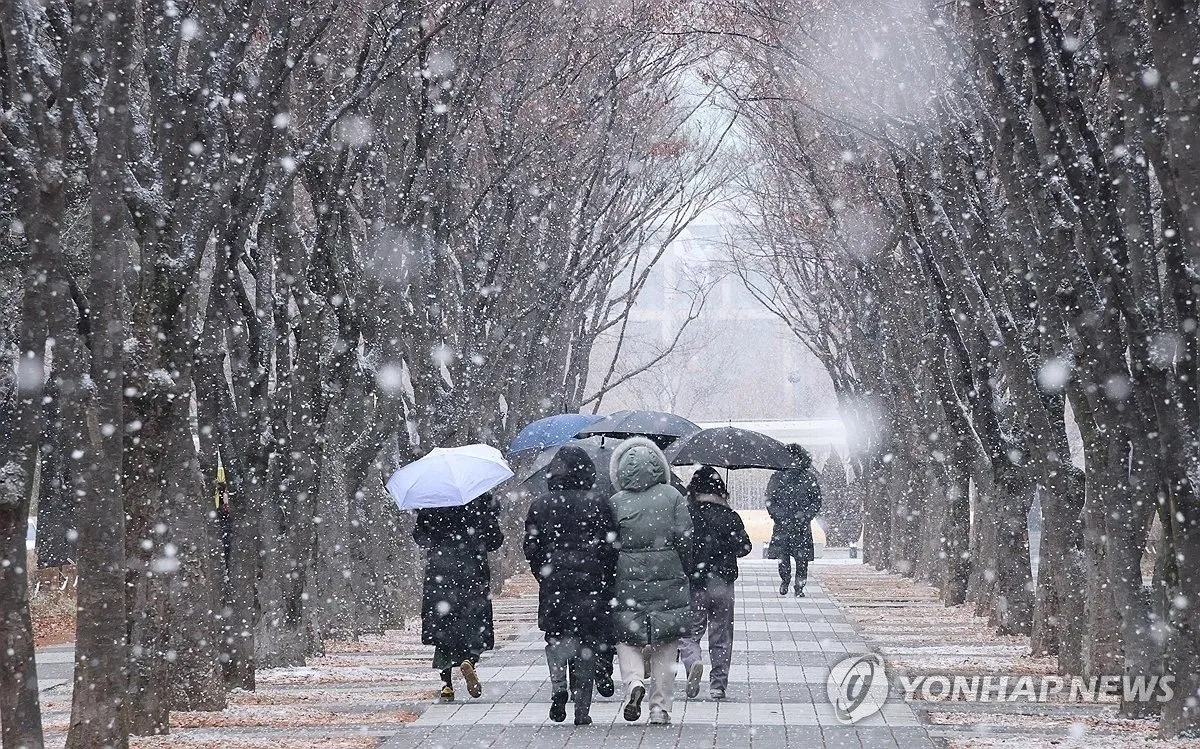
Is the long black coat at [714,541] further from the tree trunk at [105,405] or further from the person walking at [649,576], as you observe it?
the tree trunk at [105,405]

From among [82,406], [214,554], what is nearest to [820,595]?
[214,554]

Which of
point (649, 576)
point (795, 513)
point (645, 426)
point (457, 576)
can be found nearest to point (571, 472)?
point (649, 576)

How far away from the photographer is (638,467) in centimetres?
1024

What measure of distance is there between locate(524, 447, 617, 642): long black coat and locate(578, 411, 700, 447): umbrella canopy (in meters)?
2.70

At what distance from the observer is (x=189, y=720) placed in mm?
10359

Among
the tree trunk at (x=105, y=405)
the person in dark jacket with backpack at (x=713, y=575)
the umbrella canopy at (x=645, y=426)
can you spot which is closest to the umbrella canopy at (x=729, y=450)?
the umbrella canopy at (x=645, y=426)

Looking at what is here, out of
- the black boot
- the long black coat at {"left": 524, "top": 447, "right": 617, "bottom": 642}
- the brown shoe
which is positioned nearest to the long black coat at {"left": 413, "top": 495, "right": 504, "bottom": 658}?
the brown shoe

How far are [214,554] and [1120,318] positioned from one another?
23.5 feet

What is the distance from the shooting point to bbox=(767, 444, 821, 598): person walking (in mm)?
23141

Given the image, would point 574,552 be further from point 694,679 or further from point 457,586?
point 694,679

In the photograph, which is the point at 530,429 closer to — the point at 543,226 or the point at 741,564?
the point at 543,226

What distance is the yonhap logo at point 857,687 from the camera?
34.8ft

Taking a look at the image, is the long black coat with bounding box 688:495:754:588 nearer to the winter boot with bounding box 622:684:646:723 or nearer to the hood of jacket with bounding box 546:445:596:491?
the hood of jacket with bounding box 546:445:596:491

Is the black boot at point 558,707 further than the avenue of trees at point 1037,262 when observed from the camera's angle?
Yes
